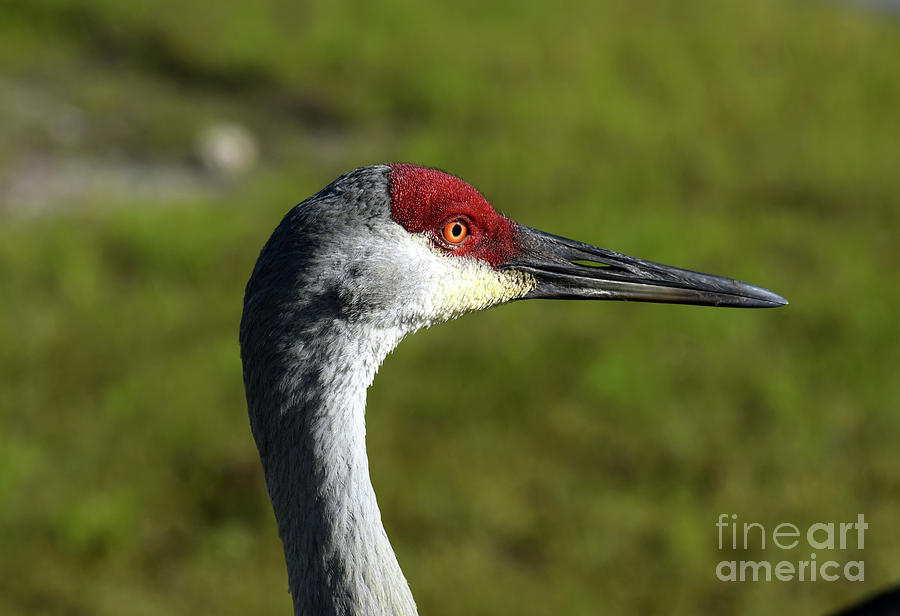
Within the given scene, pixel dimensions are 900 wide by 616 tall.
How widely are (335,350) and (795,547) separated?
2.98 metres

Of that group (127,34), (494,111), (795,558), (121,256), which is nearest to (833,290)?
(795,558)

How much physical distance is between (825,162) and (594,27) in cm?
258

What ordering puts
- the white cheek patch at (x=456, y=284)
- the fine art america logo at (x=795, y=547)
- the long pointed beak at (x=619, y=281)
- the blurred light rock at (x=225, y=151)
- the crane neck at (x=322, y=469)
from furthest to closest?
the blurred light rock at (x=225, y=151) < the fine art america logo at (x=795, y=547) < the long pointed beak at (x=619, y=281) < the white cheek patch at (x=456, y=284) < the crane neck at (x=322, y=469)

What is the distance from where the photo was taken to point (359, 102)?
7230 mm

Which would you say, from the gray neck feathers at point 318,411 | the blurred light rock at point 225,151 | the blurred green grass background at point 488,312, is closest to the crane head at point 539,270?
the gray neck feathers at point 318,411

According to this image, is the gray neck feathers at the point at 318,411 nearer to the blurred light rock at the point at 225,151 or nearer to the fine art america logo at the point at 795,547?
the fine art america logo at the point at 795,547

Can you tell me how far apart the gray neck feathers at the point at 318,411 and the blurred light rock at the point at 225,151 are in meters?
4.82

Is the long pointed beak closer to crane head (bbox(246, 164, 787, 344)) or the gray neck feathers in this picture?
crane head (bbox(246, 164, 787, 344))

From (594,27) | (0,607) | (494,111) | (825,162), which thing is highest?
(594,27)

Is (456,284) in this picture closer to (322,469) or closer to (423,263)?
(423,263)

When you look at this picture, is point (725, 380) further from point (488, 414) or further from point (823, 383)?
point (488, 414)

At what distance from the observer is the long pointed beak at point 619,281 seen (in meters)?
2.42

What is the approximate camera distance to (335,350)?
201cm

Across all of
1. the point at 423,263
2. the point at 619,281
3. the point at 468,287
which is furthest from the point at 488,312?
the point at 423,263
